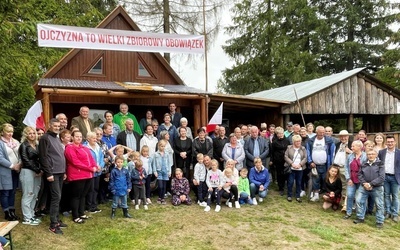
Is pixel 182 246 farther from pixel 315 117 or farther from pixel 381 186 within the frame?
pixel 315 117

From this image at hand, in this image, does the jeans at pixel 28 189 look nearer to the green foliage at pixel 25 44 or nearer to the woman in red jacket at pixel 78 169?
the woman in red jacket at pixel 78 169

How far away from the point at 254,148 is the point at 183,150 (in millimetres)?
1791

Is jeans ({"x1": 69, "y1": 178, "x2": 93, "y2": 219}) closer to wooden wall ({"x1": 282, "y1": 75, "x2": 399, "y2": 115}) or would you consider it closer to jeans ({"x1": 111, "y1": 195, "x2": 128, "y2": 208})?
jeans ({"x1": 111, "y1": 195, "x2": 128, "y2": 208})

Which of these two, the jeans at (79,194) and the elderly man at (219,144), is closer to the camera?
the jeans at (79,194)

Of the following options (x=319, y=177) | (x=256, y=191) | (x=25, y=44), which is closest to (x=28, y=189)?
(x=256, y=191)

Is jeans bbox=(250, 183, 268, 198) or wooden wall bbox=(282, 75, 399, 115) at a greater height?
wooden wall bbox=(282, 75, 399, 115)

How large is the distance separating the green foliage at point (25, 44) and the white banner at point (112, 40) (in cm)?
34

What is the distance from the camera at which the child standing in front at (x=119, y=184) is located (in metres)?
6.73

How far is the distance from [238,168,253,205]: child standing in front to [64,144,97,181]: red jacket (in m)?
3.46

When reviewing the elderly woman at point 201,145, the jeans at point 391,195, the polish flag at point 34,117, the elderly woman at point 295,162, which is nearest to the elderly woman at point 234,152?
the elderly woman at point 201,145

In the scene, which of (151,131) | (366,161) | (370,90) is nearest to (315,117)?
(370,90)

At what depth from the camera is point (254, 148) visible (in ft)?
29.0

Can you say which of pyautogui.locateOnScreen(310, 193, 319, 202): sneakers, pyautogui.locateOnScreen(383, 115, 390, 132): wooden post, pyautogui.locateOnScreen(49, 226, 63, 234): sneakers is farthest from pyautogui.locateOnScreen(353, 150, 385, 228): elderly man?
pyautogui.locateOnScreen(383, 115, 390, 132): wooden post

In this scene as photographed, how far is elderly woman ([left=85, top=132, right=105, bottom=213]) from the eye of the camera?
670cm
